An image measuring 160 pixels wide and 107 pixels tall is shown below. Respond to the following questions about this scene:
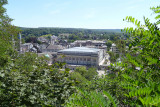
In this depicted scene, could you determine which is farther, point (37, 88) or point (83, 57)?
point (83, 57)

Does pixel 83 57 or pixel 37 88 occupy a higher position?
pixel 37 88

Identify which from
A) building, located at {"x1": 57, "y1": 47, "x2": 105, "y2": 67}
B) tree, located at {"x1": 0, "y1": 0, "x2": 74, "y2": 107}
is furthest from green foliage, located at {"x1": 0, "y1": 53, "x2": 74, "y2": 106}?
building, located at {"x1": 57, "y1": 47, "x2": 105, "y2": 67}

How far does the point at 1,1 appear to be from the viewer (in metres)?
8.00

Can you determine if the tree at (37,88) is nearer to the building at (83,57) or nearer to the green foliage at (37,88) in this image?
the green foliage at (37,88)

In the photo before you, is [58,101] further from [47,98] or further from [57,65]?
[57,65]

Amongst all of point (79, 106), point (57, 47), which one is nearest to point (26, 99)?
point (79, 106)

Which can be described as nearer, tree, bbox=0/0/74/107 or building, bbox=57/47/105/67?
tree, bbox=0/0/74/107

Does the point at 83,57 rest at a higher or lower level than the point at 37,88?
lower

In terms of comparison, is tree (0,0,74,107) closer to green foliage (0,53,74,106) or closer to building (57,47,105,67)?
green foliage (0,53,74,106)

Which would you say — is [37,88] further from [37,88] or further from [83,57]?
[83,57]

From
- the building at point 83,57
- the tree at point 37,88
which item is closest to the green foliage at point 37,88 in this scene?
the tree at point 37,88

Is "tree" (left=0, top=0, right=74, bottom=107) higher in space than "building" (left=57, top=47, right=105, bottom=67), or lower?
higher

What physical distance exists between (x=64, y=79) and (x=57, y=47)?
3068 inches

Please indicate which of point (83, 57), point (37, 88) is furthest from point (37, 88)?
point (83, 57)
